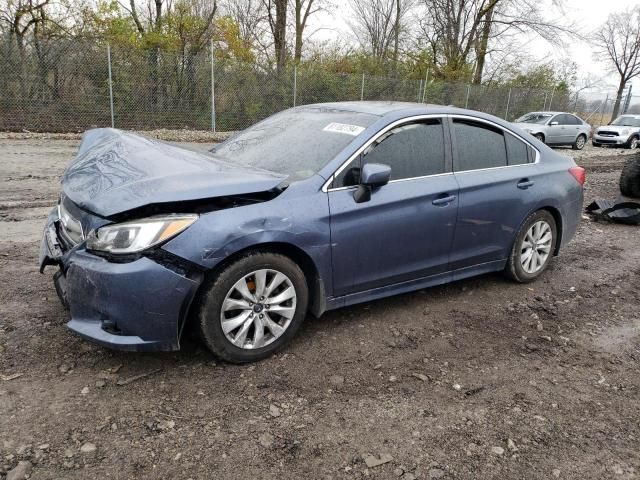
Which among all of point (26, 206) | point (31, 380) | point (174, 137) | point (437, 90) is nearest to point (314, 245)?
point (31, 380)

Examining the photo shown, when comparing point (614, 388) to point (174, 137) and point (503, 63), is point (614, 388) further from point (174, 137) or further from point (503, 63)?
point (503, 63)

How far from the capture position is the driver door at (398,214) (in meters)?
3.38

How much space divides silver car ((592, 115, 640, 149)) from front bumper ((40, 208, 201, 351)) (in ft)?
75.2

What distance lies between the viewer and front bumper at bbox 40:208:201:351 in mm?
2711

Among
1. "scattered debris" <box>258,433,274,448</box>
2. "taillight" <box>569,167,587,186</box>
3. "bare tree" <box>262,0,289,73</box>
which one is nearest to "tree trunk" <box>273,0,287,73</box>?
"bare tree" <box>262,0,289,73</box>

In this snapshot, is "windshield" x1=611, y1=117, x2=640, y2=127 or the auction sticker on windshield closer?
the auction sticker on windshield

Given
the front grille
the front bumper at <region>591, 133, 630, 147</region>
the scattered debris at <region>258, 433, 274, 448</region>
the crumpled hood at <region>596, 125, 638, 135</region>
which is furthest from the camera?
the crumpled hood at <region>596, 125, 638, 135</region>

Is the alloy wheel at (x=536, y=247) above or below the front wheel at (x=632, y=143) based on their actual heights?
below

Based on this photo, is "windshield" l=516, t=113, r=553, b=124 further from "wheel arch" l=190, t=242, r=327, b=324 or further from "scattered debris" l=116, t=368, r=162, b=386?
"scattered debris" l=116, t=368, r=162, b=386

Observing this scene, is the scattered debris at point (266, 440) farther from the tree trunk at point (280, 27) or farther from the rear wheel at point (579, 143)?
the tree trunk at point (280, 27)

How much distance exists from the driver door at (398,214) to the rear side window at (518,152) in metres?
0.79

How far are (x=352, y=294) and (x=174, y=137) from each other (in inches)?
518

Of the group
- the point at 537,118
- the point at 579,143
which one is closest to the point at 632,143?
the point at 579,143

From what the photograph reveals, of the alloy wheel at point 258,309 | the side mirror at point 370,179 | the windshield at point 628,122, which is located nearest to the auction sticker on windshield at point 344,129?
the side mirror at point 370,179
